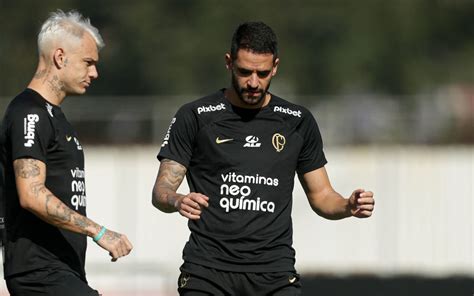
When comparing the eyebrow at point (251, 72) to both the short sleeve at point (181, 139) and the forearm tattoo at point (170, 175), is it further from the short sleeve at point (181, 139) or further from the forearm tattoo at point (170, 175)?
the forearm tattoo at point (170, 175)

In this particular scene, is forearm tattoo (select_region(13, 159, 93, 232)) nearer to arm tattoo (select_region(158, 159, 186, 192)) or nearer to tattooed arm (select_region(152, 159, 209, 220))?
tattooed arm (select_region(152, 159, 209, 220))

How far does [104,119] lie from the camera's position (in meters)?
20.5

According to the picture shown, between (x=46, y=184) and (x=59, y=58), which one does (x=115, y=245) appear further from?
(x=59, y=58)

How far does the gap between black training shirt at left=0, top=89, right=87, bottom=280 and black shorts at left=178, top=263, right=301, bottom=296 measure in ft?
2.00

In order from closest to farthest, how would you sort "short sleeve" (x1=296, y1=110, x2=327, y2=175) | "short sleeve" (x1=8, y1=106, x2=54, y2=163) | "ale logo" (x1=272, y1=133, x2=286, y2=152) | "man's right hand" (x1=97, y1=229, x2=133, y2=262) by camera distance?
"man's right hand" (x1=97, y1=229, x2=133, y2=262), "short sleeve" (x1=8, y1=106, x2=54, y2=163), "ale logo" (x1=272, y1=133, x2=286, y2=152), "short sleeve" (x1=296, y1=110, x2=327, y2=175)

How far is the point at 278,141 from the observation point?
6.52 metres

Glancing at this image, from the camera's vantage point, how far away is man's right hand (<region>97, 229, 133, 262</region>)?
5.71m

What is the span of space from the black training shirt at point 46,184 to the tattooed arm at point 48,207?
106 millimetres

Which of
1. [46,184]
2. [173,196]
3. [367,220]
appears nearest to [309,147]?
[173,196]

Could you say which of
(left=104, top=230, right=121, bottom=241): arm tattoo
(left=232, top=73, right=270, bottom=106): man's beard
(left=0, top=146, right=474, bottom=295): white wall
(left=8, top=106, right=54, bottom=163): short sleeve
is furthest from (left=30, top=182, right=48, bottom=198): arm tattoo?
(left=0, top=146, right=474, bottom=295): white wall

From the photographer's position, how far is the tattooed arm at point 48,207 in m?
5.73

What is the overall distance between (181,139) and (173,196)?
0.41 meters

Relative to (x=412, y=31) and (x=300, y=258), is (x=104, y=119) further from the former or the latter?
(x=412, y=31)

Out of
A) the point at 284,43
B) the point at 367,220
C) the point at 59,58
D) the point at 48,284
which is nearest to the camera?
the point at 48,284
